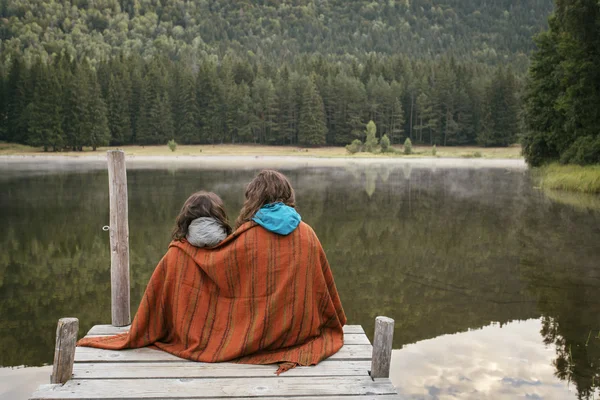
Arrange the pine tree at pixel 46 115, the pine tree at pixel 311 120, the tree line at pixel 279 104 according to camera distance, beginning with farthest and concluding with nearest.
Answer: the pine tree at pixel 311 120 → the tree line at pixel 279 104 → the pine tree at pixel 46 115

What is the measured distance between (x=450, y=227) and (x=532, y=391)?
1153 centimetres

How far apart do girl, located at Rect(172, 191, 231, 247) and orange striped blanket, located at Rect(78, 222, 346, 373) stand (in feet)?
0.27

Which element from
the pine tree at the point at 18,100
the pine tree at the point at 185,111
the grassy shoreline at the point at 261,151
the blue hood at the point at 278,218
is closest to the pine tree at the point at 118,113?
the grassy shoreline at the point at 261,151

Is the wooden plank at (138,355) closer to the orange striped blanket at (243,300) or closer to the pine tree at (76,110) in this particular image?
the orange striped blanket at (243,300)

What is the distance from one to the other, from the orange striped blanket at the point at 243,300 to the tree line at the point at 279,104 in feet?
238

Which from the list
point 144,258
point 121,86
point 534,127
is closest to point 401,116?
point 121,86

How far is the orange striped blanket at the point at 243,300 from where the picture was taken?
5.09m

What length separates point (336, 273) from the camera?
1234 cm

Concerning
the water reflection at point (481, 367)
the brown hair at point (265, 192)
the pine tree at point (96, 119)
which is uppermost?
the pine tree at point (96, 119)

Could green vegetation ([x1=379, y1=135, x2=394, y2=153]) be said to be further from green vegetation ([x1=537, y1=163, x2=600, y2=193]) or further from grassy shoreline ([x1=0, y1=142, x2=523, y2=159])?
green vegetation ([x1=537, y1=163, x2=600, y2=193])

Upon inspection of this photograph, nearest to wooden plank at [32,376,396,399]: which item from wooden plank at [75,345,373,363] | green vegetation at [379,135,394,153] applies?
wooden plank at [75,345,373,363]

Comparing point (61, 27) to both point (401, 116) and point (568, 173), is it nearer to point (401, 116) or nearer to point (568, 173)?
point (401, 116)

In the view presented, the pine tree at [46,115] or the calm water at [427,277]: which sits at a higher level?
the pine tree at [46,115]

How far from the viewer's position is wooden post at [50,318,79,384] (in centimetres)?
466
